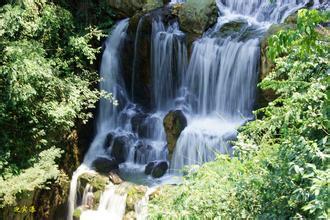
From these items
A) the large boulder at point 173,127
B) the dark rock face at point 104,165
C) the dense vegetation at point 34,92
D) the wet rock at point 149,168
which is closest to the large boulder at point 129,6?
the dense vegetation at point 34,92

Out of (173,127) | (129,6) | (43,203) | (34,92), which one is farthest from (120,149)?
(129,6)

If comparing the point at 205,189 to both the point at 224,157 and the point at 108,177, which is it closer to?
the point at 224,157

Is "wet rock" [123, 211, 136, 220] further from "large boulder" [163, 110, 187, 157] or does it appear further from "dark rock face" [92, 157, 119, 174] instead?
"large boulder" [163, 110, 187, 157]

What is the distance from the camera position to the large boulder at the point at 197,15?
33.5ft

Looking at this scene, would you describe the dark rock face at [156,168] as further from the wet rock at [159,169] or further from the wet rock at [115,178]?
the wet rock at [115,178]

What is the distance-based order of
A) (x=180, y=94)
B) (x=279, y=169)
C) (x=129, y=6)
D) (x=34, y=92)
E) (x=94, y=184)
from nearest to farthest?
(x=279, y=169) < (x=34, y=92) < (x=94, y=184) < (x=180, y=94) < (x=129, y=6)

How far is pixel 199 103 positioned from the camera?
398 inches

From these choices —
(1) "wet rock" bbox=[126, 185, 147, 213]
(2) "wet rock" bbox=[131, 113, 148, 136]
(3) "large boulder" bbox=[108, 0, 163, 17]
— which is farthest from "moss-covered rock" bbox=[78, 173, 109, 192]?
(3) "large boulder" bbox=[108, 0, 163, 17]

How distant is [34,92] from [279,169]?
4820mm

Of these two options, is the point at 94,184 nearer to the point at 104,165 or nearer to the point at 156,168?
the point at 104,165

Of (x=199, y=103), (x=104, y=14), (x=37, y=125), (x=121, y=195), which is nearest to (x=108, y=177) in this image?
(x=121, y=195)

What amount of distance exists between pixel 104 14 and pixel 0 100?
19.1 ft

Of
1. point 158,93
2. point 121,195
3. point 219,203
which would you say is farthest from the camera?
point 158,93

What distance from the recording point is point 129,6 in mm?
11852
